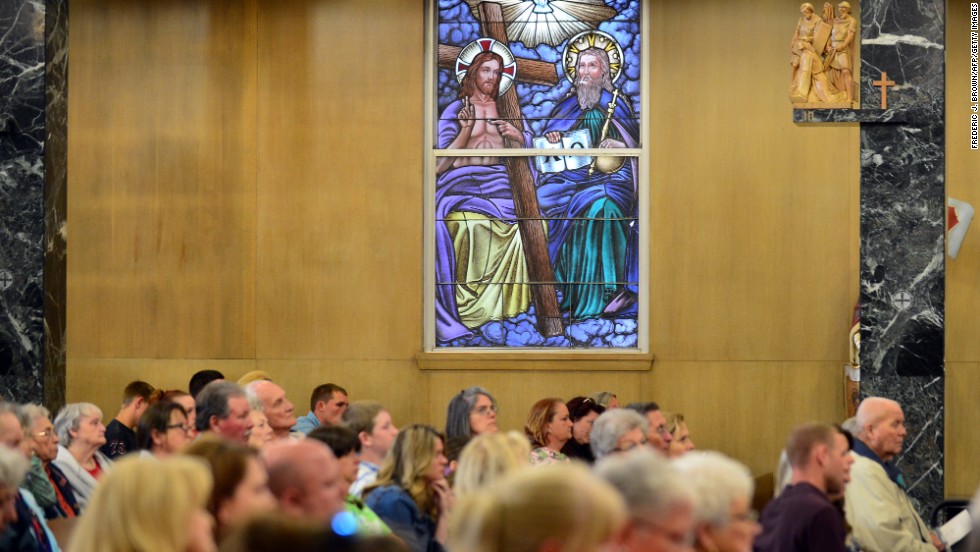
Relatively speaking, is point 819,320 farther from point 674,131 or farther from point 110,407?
point 110,407

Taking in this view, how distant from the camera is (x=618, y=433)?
6301mm

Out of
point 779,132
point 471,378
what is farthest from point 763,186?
point 471,378

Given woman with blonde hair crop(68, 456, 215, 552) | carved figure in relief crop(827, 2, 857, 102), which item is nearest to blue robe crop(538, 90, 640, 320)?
carved figure in relief crop(827, 2, 857, 102)

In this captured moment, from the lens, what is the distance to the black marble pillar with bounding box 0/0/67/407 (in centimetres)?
847

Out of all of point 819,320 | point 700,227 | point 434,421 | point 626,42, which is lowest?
point 434,421

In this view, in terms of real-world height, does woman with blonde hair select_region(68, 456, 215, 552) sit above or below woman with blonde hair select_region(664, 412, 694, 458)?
above

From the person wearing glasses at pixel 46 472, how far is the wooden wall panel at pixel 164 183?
179 inches

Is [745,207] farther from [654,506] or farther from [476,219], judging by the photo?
[654,506]

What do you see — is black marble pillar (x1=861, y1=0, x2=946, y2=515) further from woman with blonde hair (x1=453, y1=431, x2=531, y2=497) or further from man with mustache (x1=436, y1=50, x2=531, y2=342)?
man with mustache (x1=436, y1=50, x2=531, y2=342)

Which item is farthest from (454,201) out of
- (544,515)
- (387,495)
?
(544,515)

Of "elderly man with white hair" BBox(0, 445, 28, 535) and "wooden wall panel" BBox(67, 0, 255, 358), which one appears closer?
"elderly man with white hair" BBox(0, 445, 28, 535)

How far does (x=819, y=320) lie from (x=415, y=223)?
3150 millimetres

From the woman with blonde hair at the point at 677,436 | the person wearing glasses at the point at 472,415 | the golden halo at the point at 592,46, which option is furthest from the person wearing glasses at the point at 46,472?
the golden halo at the point at 592,46

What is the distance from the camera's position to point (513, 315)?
10711 mm
